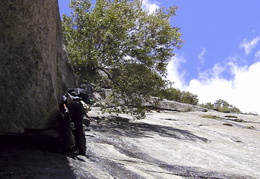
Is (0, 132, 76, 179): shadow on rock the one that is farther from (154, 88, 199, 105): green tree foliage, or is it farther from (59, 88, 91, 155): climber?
(154, 88, 199, 105): green tree foliage

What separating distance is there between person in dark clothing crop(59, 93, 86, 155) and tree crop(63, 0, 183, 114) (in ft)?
27.2

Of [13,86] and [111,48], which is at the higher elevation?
[111,48]

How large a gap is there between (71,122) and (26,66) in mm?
2438

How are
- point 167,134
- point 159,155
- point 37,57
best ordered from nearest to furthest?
1. point 37,57
2. point 159,155
3. point 167,134

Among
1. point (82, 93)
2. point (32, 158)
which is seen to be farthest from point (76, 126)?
point (32, 158)

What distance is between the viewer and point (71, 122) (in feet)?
29.7

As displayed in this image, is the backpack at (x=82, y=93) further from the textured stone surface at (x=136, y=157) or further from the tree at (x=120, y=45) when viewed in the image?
the tree at (x=120, y=45)

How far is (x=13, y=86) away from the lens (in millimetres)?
6945

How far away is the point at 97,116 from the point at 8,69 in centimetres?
1259

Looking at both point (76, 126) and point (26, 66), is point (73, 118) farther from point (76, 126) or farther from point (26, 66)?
point (26, 66)

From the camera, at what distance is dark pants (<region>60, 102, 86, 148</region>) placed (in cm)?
835

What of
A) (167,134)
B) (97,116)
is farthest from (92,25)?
(167,134)

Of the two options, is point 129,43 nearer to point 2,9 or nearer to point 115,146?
point 115,146

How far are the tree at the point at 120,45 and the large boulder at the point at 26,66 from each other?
30.1ft
